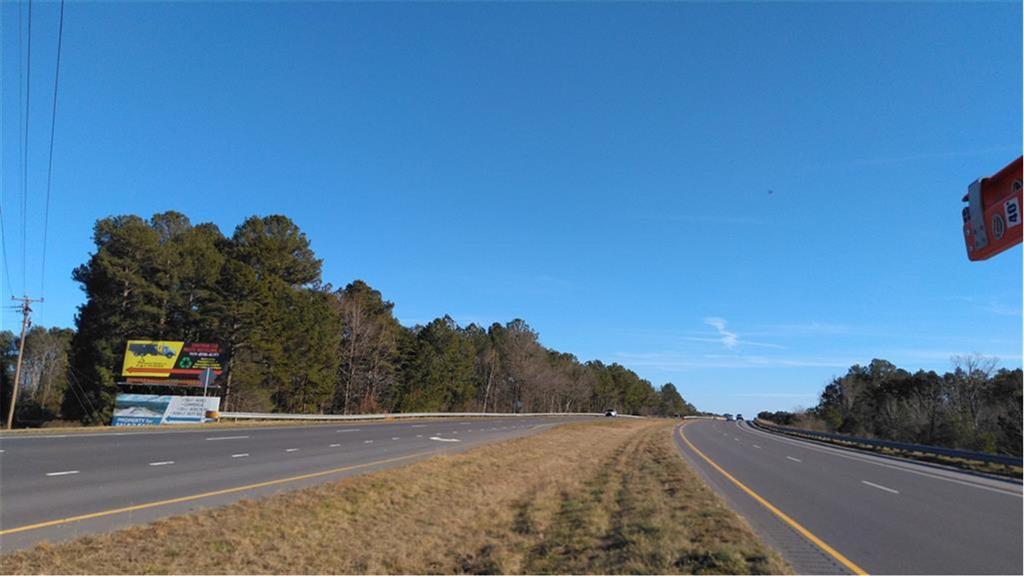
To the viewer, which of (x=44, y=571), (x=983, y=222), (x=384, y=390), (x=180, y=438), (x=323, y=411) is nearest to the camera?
(x=983, y=222)

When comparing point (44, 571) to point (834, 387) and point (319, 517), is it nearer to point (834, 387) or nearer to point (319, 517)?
point (319, 517)

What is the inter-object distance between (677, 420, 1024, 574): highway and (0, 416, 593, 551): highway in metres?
9.26

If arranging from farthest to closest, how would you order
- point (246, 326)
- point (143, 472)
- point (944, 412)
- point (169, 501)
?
point (944, 412) < point (246, 326) < point (143, 472) < point (169, 501)

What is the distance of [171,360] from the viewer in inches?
1587

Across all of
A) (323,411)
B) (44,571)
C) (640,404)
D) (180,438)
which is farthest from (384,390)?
(640,404)

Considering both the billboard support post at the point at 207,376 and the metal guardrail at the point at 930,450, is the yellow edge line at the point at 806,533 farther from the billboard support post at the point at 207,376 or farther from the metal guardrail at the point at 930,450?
the billboard support post at the point at 207,376

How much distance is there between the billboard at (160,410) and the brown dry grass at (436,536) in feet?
80.5

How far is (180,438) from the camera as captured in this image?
21.5 meters

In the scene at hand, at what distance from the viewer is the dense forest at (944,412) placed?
41781mm

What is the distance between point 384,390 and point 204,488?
6182cm

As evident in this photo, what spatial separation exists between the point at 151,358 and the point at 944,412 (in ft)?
241

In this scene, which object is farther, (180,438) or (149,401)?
(149,401)

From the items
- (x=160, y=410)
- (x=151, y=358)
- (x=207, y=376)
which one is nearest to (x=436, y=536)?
(x=160, y=410)

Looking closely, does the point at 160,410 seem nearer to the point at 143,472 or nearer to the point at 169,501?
the point at 143,472
